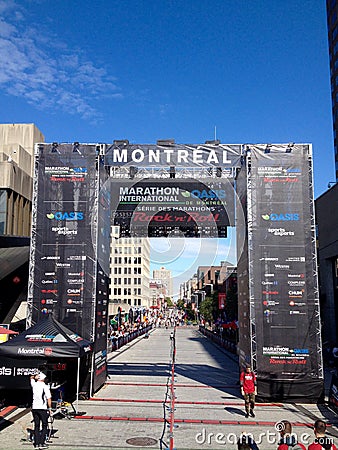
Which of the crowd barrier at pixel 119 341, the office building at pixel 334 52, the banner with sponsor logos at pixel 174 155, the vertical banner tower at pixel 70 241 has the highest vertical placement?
the office building at pixel 334 52

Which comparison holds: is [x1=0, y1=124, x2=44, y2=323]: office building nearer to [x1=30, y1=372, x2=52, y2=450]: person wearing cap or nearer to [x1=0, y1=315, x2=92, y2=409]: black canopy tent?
[x1=0, y1=315, x2=92, y2=409]: black canopy tent

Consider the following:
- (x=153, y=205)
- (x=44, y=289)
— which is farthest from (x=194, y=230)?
(x=44, y=289)

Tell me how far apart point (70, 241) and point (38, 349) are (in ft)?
14.6

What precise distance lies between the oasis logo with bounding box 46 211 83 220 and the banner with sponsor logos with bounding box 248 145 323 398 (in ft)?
20.8

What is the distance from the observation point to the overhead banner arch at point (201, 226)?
50.4 feet

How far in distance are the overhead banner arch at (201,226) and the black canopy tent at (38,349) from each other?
156 cm

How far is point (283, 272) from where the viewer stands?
622 inches

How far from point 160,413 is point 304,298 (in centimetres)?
634

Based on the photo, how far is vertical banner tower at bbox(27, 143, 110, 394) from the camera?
15.8 m

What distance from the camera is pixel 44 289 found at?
15.9 m

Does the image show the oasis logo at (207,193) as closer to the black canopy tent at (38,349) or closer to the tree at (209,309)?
the black canopy tent at (38,349)

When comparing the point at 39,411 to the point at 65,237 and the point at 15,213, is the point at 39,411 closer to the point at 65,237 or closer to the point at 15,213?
the point at 65,237

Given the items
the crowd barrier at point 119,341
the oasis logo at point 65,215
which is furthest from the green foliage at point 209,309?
the oasis logo at point 65,215

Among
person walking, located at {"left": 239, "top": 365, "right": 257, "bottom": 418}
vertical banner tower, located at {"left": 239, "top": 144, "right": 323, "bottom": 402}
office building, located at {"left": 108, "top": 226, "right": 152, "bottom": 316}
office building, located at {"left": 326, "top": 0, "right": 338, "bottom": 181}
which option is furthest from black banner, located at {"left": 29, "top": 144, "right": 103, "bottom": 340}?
office building, located at {"left": 108, "top": 226, "right": 152, "bottom": 316}
